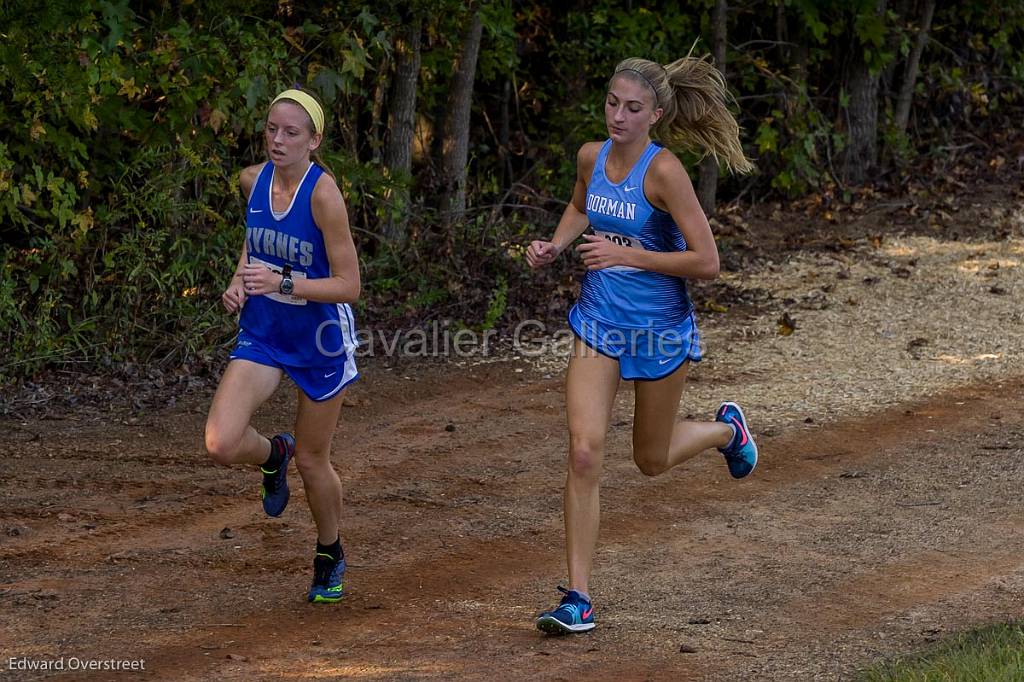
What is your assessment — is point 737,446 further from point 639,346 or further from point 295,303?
point 295,303

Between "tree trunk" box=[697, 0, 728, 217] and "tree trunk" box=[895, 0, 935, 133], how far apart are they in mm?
2520

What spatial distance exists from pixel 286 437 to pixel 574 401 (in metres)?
1.15

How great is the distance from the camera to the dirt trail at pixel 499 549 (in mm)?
4906

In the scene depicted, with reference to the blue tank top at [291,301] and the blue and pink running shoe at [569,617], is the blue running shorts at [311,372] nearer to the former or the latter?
the blue tank top at [291,301]

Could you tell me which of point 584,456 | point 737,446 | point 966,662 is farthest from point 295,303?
point 966,662

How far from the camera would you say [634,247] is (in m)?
5.19

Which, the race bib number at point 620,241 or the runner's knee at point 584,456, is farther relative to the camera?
the race bib number at point 620,241

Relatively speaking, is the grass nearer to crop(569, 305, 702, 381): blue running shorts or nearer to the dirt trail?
the dirt trail

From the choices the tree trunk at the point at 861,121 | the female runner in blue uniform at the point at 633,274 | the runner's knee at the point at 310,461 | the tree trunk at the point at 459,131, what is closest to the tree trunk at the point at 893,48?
the tree trunk at the point at 861,121

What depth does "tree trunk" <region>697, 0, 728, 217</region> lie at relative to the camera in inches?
481

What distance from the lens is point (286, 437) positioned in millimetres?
5414

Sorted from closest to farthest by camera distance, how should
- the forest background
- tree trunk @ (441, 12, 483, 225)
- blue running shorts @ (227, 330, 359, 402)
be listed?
blue running shorts @ (227, 330, 359, 402), the forest background, tree trunk @ (441, 12, 483, 225)

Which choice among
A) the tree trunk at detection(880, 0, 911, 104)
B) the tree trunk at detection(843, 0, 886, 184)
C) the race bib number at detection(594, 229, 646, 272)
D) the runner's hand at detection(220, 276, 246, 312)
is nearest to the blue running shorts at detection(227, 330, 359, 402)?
the runner's hand at detection(220, 276, 246, 312)

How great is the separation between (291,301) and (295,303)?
0.02m
